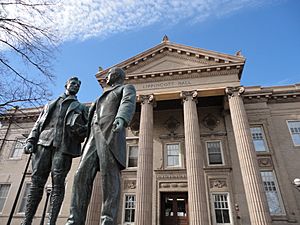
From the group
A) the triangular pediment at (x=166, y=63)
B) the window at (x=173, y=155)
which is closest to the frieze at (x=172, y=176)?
the window at (x=173, y=155)

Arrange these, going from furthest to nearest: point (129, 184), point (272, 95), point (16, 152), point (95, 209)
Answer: point (16, 152) < point (272, 95) < point (129, 184) < point (95, 209)

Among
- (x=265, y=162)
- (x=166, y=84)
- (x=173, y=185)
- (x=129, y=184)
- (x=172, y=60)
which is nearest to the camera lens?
(x=265, y=162)

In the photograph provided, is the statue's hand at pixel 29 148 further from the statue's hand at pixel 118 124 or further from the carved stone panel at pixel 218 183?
the carved stone panel at pixel 218 183

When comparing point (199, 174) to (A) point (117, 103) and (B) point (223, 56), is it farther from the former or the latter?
(A) point (117, 103)

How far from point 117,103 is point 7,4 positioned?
6664 mm

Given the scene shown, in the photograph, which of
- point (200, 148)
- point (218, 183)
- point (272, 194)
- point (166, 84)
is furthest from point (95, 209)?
point (272, 194)

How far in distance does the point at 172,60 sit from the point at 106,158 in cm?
1770

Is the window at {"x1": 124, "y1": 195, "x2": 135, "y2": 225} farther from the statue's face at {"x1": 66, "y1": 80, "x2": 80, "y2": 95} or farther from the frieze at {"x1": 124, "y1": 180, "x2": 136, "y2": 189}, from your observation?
the statue's face at {"x1": 66, "y1": 80, "x2": 80, "y2": 95}

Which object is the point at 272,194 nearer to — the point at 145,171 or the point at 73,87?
the point at 145,171

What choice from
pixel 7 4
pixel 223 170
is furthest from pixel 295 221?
pixel 7 4

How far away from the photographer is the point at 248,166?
13625 millimetres

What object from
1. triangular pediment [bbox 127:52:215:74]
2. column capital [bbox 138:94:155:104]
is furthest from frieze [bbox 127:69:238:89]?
column capital [bbox 138:94:155:104]

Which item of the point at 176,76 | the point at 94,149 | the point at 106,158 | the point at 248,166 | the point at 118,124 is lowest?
the point at 106,158

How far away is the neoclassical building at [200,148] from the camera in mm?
14344
